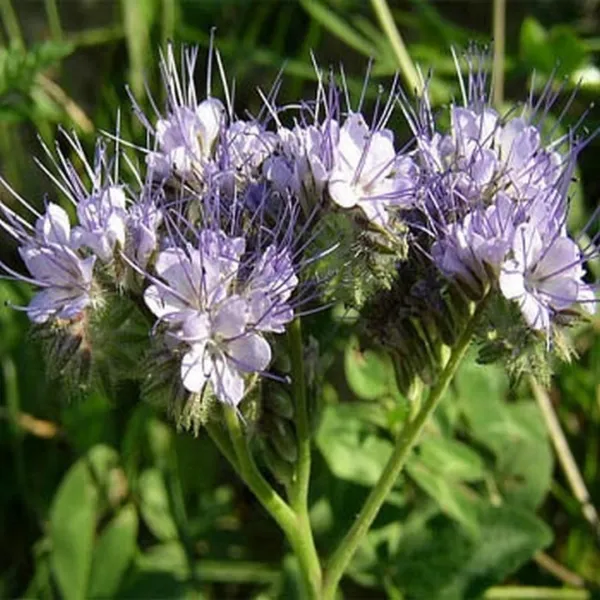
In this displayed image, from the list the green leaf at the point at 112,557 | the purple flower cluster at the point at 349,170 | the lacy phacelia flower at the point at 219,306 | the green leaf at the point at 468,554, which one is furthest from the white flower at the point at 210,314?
the green leaf at the point at 112,557

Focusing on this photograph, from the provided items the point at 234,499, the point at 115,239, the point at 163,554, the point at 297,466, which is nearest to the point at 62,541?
the point at 163,554

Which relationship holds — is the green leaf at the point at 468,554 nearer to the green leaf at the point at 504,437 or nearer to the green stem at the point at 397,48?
the green leaf at the point at 504,437

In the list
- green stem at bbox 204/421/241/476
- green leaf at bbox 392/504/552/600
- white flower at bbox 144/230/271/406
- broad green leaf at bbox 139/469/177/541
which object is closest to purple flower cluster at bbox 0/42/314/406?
white flower at bbox 144/230/271/406

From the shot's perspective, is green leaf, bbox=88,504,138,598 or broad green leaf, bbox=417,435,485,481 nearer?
broad green leaf, bbox=417,435,485,481

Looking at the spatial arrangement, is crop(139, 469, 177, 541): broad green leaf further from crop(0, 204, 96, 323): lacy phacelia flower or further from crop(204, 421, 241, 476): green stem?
crop(0, 204, 96, 323): lacy phacelia flower

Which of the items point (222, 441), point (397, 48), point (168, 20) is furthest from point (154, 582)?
point (168, 20)

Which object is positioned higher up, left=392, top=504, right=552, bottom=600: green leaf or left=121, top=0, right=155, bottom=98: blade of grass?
left=121, top=0, right=155, bottom=98: blade of grass

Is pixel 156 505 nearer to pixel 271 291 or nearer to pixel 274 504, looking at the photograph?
pixel 274 504
